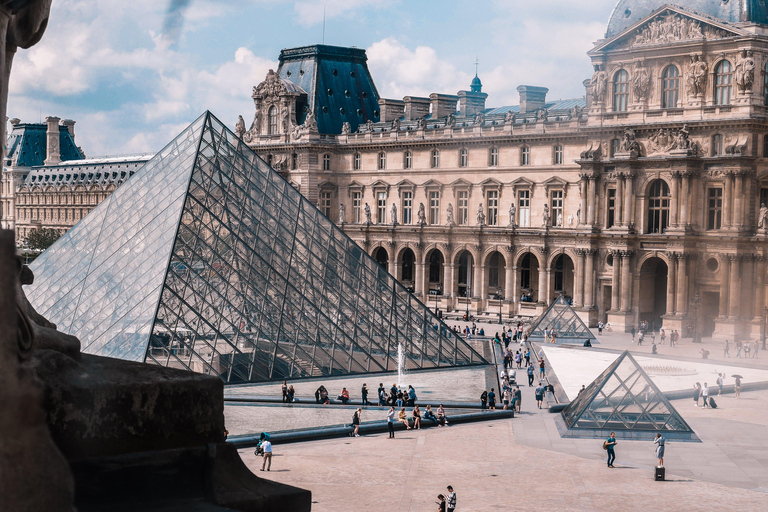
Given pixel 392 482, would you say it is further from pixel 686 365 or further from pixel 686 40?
pixel 686 40

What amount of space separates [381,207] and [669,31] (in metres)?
26.8

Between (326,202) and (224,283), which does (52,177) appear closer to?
(326,202)

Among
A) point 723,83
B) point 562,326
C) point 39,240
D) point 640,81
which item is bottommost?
point 562,326

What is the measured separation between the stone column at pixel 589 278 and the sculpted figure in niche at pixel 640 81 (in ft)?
29.6

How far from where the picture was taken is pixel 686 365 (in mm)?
41812

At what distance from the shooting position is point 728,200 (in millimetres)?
51375

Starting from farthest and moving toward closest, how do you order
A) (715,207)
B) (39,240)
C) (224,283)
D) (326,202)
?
(39,240)
(326,202)
(715,207)
(224,283)

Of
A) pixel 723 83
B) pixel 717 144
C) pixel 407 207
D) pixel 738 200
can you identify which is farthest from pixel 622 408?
pixel 407 207

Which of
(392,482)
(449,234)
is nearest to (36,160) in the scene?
(449,234)

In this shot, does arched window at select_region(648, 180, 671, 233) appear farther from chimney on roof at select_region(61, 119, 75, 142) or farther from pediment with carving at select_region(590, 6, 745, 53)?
chimney on roof at select_region(61, 119, 75, 142)

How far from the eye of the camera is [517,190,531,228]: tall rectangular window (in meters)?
63.7

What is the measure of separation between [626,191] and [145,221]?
29.1 m

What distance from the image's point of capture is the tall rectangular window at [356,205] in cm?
7475

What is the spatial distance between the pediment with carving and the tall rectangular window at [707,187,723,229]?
7.85 m
